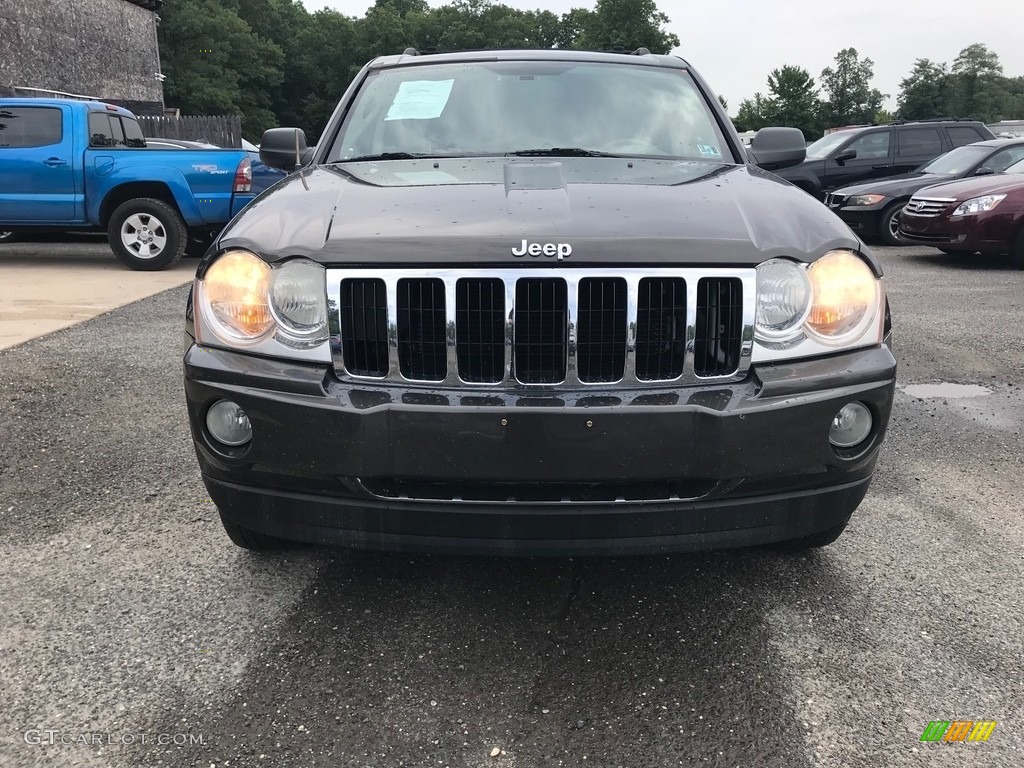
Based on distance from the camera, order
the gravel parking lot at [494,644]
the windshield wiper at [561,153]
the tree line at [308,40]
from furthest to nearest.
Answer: the tree line at [308,40] → the windshield wiper at [561,153] → the gravel parking lot at [494,644]

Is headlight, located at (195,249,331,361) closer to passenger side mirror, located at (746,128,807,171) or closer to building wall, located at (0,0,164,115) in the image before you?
passenger side mirror, located at (746,128,807,171)

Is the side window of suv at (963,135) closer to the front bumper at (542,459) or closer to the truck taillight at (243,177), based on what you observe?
the truck taillight at (243,177)

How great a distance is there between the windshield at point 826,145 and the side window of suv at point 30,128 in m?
10.9

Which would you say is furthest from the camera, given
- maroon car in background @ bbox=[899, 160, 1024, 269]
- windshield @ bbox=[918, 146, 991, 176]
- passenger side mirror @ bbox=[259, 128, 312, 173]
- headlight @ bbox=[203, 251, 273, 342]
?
A: windshield @ bbox=[918, 146, 991, 176]

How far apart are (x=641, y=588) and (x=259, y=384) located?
1.36m

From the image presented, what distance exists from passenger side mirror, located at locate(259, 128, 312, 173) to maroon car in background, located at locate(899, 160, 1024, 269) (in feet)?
28.6

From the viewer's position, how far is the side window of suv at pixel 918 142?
14438mm

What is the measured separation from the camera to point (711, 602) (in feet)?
8.88

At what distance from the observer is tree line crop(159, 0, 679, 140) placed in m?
58.0

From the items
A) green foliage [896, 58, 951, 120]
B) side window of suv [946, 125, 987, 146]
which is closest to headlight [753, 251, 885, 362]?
side window of suv [946, 125, 987, 146]

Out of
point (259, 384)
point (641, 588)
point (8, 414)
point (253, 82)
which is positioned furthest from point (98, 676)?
point (253, 82)

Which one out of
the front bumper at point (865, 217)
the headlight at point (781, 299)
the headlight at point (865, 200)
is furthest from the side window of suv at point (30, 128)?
the headlight at point (865, 200)

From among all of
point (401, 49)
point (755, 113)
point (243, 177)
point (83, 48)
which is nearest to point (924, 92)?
point (755, 113)

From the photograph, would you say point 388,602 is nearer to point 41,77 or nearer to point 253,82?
point 41,77
